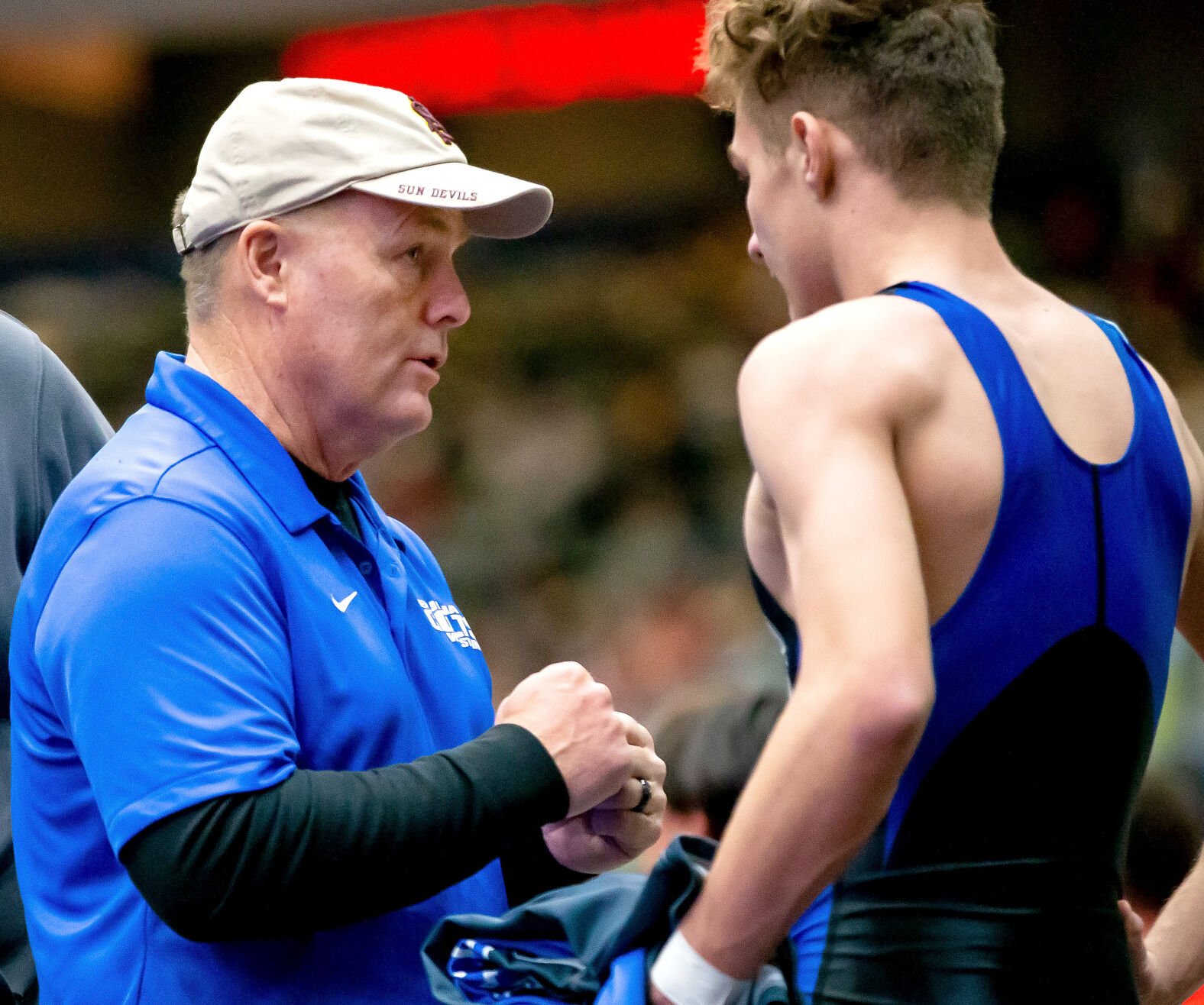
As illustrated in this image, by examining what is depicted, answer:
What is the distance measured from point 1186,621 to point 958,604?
0.58 metres

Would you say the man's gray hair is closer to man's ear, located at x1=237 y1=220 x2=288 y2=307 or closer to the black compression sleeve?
man's ear, located at x1=237 y1=220 x2=288 y2=307

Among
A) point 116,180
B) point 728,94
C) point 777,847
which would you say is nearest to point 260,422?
point 728,94

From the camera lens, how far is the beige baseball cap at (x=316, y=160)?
180 centimetres

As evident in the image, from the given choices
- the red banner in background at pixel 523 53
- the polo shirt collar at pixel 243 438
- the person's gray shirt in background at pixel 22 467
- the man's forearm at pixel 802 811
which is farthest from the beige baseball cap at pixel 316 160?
the red banner in background at pixel 523 53

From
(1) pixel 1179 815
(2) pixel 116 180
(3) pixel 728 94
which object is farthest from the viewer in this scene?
(2) pixel 116 180

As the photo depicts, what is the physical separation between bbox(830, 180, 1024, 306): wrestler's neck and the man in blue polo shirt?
1.55 feet

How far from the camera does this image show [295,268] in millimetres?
1819

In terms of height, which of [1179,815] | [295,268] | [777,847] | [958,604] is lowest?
[1179,815]

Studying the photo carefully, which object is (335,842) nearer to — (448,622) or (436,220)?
(448,622)

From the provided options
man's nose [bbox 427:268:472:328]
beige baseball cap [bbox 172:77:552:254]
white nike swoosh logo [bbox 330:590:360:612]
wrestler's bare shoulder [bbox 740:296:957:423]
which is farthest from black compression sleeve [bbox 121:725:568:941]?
beige baseball cap [bbox 172:77:552:254]

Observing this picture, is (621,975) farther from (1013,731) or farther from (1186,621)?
(1186,621)

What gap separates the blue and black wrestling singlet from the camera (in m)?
1.44

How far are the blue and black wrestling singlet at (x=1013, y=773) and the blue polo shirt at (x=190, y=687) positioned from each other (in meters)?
0.52

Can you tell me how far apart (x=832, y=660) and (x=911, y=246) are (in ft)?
1.65
